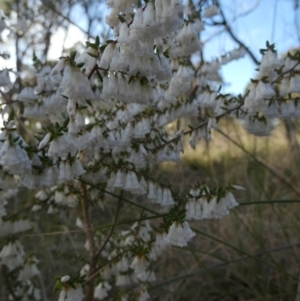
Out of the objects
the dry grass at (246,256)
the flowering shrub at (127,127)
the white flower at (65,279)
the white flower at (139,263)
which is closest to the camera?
the flowering shrub at (127,127)

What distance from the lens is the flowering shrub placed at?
49.1 inches

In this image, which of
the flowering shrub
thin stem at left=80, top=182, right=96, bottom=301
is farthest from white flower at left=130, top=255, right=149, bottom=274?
thin stem at left=80, top=182, right=96, bottom=301

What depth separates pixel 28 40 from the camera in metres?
4.87

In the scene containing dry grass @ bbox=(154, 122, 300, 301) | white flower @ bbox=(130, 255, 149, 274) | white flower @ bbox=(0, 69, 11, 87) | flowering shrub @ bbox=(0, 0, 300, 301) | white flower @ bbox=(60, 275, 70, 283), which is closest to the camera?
flowering shrub @ bbox=(0, 0, 300, 301)

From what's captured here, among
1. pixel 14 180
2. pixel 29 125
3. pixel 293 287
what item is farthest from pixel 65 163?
pixel 29 125

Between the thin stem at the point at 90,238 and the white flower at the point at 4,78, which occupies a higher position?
the white flower at the point at 4,78

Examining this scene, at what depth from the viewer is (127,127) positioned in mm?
1825

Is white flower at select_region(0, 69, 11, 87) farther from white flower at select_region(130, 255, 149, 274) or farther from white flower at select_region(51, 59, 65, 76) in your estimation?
white flower at select_region(130, 255, 149, 274)

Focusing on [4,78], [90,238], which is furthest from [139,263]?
[4,78]

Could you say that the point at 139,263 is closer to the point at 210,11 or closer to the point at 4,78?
the point at 4,78

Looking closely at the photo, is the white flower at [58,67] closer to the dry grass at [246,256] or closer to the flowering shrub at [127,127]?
the flowering shrub at [127,127]

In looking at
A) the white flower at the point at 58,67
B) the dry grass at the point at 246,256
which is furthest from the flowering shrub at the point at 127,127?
the dry grass at the point at 246,256

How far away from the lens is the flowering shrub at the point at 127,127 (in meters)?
1.25

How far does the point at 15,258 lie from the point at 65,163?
0.84 metres
